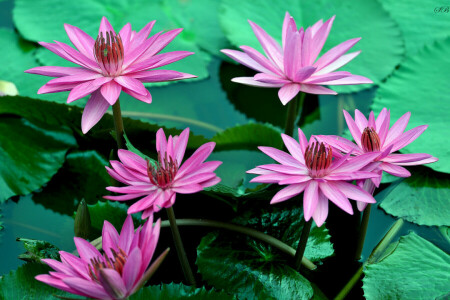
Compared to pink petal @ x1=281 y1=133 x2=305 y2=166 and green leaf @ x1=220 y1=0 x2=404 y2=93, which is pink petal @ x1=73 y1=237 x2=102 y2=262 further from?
green leaf @ x1=220 y1=0 x2=404 y2=93

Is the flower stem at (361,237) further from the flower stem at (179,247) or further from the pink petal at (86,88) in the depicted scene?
the pink petal at (86,88)

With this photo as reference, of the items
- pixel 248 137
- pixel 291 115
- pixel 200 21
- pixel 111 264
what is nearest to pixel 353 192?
pixel 291 115

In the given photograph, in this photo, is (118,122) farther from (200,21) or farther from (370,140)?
(200,21)

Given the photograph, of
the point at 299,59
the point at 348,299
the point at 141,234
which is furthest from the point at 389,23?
the point at 141,234

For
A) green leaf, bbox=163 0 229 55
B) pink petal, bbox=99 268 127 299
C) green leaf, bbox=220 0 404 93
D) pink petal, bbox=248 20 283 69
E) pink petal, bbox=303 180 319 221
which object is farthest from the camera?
green leaf, bbox=163 0 229 55

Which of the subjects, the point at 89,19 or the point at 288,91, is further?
the point at 89,19

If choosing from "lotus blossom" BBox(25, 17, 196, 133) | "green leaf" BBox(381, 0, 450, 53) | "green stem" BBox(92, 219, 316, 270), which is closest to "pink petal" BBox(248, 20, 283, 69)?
"lotus blossom" BBox(25, 17, 196, 133)

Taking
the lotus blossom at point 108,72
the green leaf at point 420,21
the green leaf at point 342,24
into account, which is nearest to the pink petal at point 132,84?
the lotus blossom at point 108,72

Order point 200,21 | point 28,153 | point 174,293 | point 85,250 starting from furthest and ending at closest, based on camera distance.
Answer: point 200,21 → point 28,153 → point 174,293 → point 85,250
